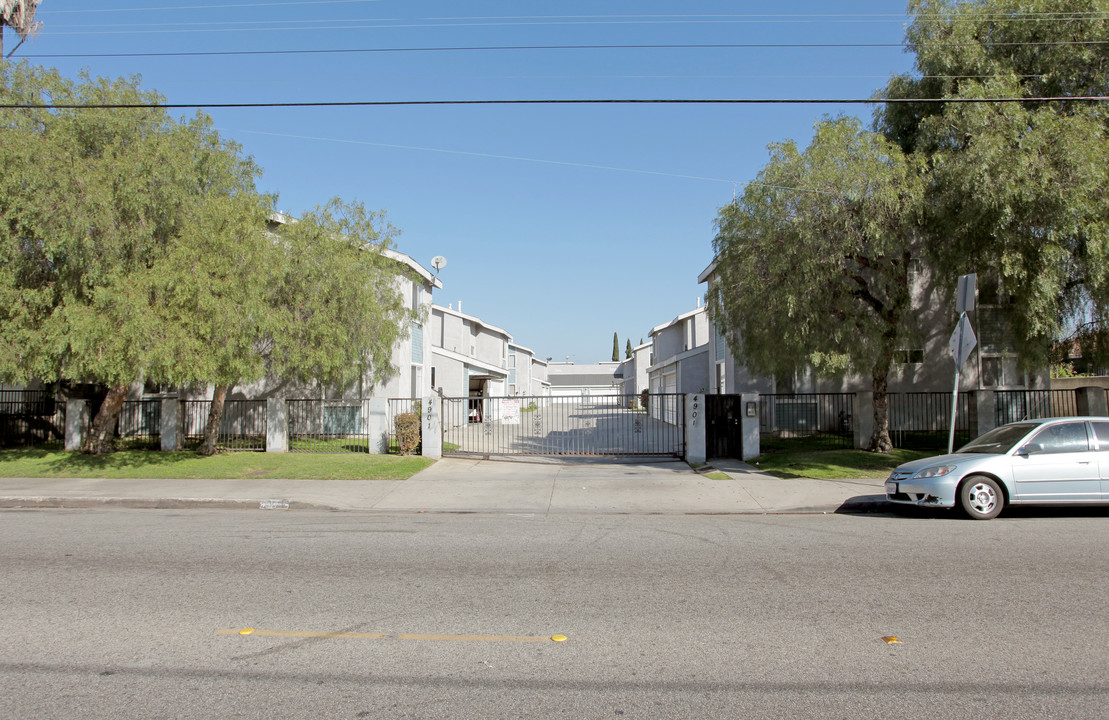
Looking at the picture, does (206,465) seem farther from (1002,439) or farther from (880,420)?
(880,420)

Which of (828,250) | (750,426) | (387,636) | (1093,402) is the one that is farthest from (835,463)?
(387,636)

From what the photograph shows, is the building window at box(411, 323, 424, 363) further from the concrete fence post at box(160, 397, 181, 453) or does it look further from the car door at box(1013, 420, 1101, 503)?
the car door at box(1013, 420, 1101, 503)

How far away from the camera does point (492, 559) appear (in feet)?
23.6

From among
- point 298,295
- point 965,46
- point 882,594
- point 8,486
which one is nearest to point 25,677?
point 882,594

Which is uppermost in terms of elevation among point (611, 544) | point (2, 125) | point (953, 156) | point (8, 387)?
point (2, 125)

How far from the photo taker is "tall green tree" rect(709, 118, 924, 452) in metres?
14.1

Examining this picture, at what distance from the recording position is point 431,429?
17703 millimetres

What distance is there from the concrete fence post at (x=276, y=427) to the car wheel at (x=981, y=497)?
15.3 m

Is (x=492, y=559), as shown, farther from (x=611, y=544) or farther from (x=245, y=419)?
(x=245, y=419)

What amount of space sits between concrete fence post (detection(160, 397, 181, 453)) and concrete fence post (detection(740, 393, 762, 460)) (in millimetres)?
14528

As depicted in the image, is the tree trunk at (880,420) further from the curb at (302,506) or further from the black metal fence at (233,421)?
the black metal fence at (233,421)

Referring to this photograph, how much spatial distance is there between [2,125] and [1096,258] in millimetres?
21579

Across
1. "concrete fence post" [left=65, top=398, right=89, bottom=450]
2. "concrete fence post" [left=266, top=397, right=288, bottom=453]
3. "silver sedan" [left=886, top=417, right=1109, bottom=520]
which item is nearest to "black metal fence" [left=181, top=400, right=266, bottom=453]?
"concrete fence post" [left=266, top=397, right=288, bottom=453]

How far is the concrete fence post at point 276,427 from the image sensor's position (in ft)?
59.9
